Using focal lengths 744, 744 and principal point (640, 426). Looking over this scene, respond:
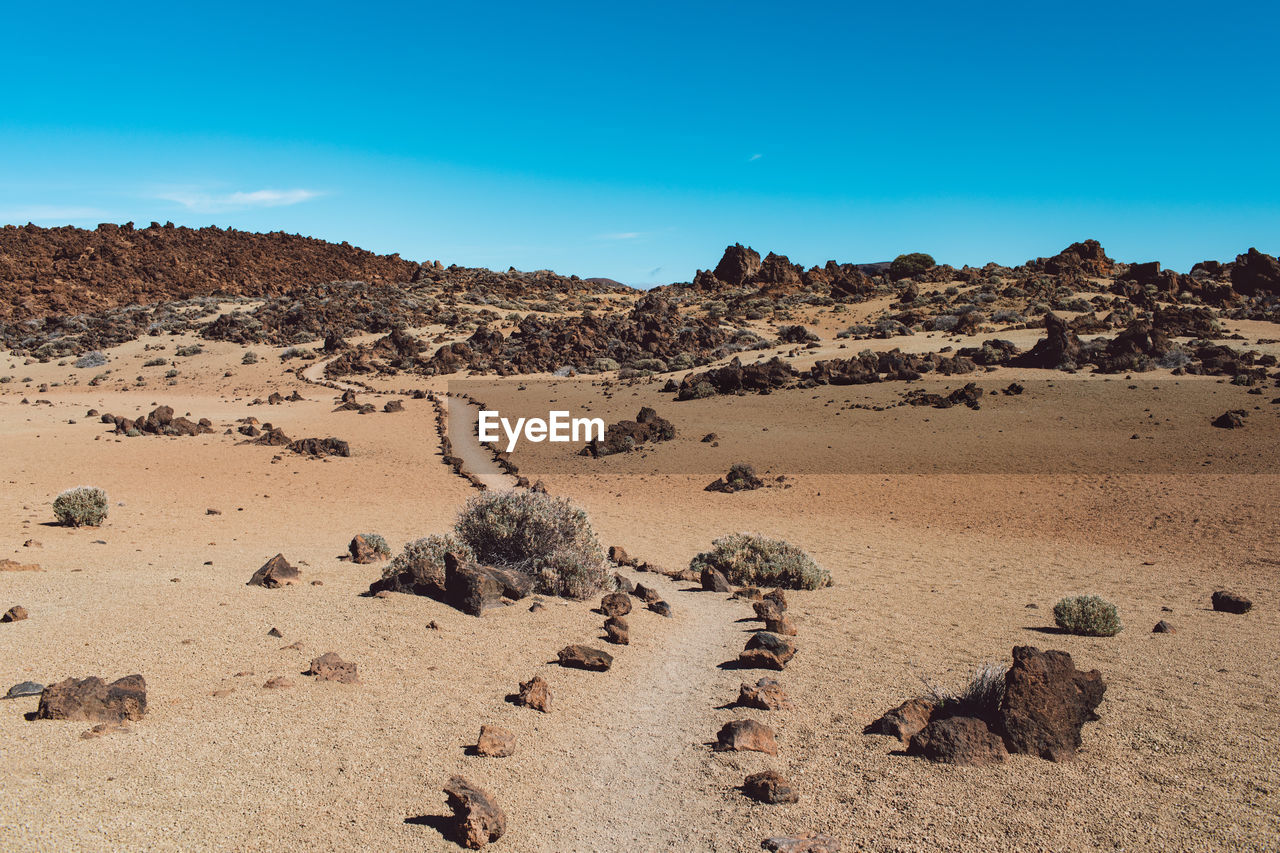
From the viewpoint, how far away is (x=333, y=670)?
6.09 meters

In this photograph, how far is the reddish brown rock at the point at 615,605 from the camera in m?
8.62

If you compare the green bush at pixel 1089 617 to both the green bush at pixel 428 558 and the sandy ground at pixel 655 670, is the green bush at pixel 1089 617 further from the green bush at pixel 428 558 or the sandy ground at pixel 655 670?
the green bush at pixel 428 558

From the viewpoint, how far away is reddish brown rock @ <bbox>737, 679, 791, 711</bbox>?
242 inches

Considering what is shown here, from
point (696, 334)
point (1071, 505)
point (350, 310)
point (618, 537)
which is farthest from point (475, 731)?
point (350, 310)

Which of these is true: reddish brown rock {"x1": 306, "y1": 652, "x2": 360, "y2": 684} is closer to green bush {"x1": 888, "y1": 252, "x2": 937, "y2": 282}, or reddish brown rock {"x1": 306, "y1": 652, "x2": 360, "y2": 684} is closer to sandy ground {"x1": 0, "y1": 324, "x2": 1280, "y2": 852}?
sandy ground {"x1": 0, "y1": 324, "x2": 1280, "y2": 852}

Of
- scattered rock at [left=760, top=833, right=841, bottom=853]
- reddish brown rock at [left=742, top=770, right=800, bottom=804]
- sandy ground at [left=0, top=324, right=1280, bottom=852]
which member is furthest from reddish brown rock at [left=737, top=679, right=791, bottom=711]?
scattered rock at [left=760, top=833, right=841, bottom=853]

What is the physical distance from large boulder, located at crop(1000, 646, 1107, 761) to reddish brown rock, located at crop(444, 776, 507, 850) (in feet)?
11.4

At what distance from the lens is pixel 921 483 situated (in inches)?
715

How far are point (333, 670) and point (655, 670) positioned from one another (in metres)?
2.87

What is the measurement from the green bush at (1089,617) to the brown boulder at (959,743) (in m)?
3.87

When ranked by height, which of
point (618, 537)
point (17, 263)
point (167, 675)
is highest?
point (17, 263)

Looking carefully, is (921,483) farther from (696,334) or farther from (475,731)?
(696,334)

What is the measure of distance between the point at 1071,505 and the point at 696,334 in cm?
3070

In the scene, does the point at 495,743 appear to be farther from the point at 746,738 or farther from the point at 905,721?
the point at 905,721
